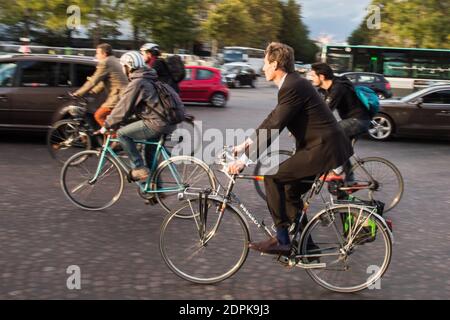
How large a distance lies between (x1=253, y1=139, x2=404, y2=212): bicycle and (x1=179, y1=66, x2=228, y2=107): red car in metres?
12.6

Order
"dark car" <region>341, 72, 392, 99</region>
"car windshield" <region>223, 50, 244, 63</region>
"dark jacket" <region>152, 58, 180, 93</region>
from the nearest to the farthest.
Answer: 1. "dark jacket" <region>152, 58, 180, 93</region>
2. "dark car" <region>341, 72, 392, 99</region>
3. "car windshield" <region>223, 50, 244, 63</region>

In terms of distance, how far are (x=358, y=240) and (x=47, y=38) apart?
48.5 meters

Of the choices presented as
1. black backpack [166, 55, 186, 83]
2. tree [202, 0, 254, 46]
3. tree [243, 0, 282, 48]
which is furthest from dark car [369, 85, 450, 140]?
tree [243, 0, 282, 48]

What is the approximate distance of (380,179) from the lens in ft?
20.6

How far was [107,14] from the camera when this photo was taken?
1361 inches

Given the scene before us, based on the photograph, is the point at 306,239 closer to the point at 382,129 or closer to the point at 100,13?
the point at 382,129

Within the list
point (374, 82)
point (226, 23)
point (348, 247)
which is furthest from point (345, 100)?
point (226, 23)

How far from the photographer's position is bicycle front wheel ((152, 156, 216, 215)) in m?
5.58

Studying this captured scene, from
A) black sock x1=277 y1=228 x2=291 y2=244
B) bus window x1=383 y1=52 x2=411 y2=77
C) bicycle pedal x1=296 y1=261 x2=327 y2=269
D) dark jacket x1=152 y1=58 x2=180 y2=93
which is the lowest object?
bicycle pedal x1=296 y1=261 x2=327 y2=269

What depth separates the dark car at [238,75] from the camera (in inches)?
1280

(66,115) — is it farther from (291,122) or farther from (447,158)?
(447,158)

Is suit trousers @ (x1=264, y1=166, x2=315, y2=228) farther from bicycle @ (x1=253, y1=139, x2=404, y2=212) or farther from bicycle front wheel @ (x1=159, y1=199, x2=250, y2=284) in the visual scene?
bicycle @ (x1=253, y1=139, x2=404, y2=212)

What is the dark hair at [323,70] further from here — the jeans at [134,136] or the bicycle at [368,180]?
the jeans at [134,136]

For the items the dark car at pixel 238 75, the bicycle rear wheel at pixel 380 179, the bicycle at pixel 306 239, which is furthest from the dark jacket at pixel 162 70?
the dark car at pixel 238 75
